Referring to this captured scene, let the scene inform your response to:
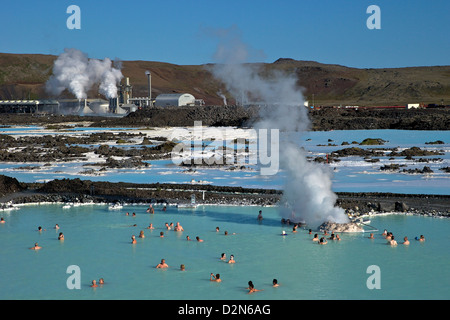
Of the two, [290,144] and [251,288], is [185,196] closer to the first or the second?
[290,144]

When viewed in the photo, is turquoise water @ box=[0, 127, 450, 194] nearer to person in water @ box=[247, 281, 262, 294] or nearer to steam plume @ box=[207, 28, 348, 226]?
steam plume @ box=[207, 28, 348, 226]

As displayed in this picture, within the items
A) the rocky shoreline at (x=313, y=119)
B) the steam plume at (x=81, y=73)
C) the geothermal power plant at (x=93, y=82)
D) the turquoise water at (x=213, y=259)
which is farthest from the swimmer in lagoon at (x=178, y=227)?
the steam plume at (x=81, y=73)

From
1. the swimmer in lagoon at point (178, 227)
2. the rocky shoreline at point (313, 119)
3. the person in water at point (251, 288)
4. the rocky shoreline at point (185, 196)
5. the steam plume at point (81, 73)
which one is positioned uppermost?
the steam plume at point (81, 73)

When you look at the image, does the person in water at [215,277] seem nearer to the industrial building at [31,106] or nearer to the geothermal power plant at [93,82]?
the geothermal power plant at [93,82]
